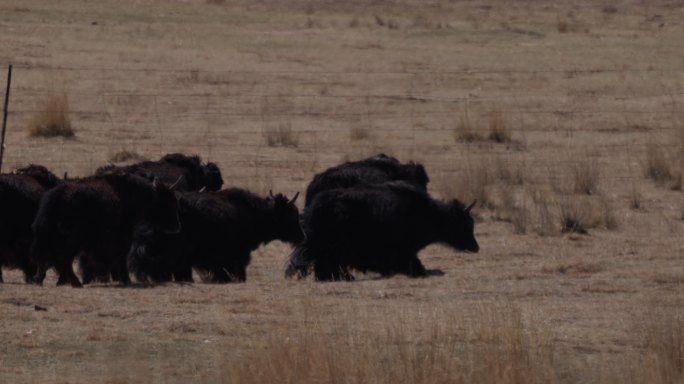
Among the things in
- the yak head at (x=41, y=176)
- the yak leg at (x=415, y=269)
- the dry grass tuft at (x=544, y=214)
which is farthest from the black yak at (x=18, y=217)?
the dry grass tuft at (x=544, y=214)

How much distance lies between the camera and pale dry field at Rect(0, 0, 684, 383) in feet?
34.0

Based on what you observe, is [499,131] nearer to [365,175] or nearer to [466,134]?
[466,134]

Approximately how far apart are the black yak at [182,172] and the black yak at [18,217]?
5.49ft

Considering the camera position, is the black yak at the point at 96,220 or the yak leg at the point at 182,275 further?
the yak leg at the point at 182,275

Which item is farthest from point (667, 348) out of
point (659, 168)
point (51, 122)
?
point (51, 122)

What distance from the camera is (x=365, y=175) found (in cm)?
1716

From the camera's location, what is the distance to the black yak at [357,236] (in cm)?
1577

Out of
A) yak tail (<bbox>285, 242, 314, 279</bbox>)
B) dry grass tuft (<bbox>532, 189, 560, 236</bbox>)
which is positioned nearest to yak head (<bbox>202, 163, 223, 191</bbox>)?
yak tail (<bbox>285, 242, 314, 279</bbox>)

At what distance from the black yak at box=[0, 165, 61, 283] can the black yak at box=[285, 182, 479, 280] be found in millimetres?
2713

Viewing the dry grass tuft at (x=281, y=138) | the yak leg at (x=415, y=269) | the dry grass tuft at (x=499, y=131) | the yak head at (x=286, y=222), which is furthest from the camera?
the dry grass tuft at (x=499, y=131)

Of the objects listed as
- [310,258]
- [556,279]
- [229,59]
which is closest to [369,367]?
[556,279]

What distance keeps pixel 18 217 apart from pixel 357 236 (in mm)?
3468

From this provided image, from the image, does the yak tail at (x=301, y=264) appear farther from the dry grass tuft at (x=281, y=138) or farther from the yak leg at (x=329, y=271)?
the dry grass tuft at (x=281, y=138)

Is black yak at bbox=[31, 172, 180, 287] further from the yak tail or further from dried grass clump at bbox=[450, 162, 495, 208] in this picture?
dried grass clump at bbox=[450, 162, 495, 208]
